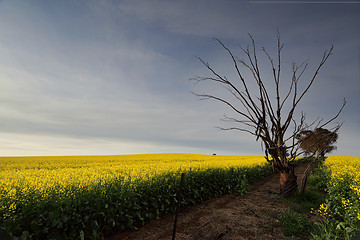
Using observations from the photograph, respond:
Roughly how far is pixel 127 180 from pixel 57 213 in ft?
8.29

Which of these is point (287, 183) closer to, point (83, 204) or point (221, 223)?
point (221, 223)

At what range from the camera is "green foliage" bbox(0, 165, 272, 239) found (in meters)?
4.50

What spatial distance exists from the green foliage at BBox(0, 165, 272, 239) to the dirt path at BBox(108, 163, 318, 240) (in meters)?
0.32

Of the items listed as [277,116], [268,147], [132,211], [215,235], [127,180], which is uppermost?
[277,116]

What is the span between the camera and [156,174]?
8.45m

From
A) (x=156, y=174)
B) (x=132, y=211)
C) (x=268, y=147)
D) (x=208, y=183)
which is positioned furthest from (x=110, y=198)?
(x=268, y=147)

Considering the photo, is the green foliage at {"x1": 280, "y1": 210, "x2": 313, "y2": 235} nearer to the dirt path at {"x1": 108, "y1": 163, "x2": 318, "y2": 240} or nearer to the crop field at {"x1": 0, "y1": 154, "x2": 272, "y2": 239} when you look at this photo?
the dirt path at {"x1": 108, "y1": 163, "x2": 318, "y2": 240}

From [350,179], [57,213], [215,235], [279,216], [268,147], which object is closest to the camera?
[57,213]

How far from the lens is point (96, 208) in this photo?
5.51 meters

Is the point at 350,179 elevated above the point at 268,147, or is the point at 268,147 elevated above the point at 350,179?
the point at 268,147

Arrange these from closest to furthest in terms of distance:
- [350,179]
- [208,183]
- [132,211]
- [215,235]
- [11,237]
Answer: [11,237], [215,235], [132,211], [350,179], [208,183]

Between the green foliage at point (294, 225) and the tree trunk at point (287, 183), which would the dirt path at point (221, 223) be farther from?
the tree trunk at point (287, 183)

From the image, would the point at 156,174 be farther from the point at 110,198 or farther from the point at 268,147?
the point at 268,147

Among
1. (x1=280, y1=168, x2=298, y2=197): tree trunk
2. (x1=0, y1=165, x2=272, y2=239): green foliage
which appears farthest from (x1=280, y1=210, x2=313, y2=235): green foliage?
(x1=0, y1=165, x2=272, y2=239): green foliage
